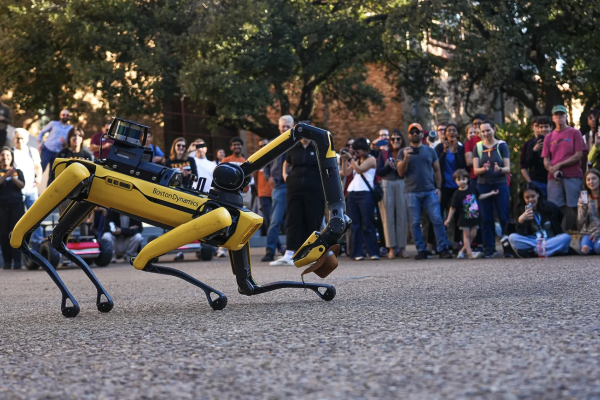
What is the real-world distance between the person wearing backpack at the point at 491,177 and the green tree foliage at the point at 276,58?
10.9m

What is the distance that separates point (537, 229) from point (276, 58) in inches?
546

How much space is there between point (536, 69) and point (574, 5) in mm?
2383

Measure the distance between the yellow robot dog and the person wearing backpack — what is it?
278 inches

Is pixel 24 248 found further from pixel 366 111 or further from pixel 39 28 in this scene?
pixel 366 111

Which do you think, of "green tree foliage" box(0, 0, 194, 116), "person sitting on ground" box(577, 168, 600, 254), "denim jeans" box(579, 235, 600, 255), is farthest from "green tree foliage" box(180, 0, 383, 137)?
"denim jeans" box(579, 235, 600, 255)

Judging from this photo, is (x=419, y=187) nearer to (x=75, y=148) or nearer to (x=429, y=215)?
(x=429, y=215)

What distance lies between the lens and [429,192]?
512 inches

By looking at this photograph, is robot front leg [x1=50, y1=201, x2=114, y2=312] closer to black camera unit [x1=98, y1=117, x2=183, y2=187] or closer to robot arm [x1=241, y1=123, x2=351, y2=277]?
black camera unit [x1=98, y1=117, x2=183, y2=187]

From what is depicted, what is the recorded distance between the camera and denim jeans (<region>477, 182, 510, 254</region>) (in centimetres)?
1254

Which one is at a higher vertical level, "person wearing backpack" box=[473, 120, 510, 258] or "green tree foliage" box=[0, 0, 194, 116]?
"green tree foliage" box=[0, 0, 194, 116]

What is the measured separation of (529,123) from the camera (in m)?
22.9

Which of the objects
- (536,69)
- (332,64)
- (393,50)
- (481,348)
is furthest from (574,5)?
(481,348)

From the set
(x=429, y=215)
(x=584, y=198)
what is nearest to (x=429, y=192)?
(x=429, y=215)

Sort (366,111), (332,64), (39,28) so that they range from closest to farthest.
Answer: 1. (39,28)
2. (332,64)
3. (366,111)
